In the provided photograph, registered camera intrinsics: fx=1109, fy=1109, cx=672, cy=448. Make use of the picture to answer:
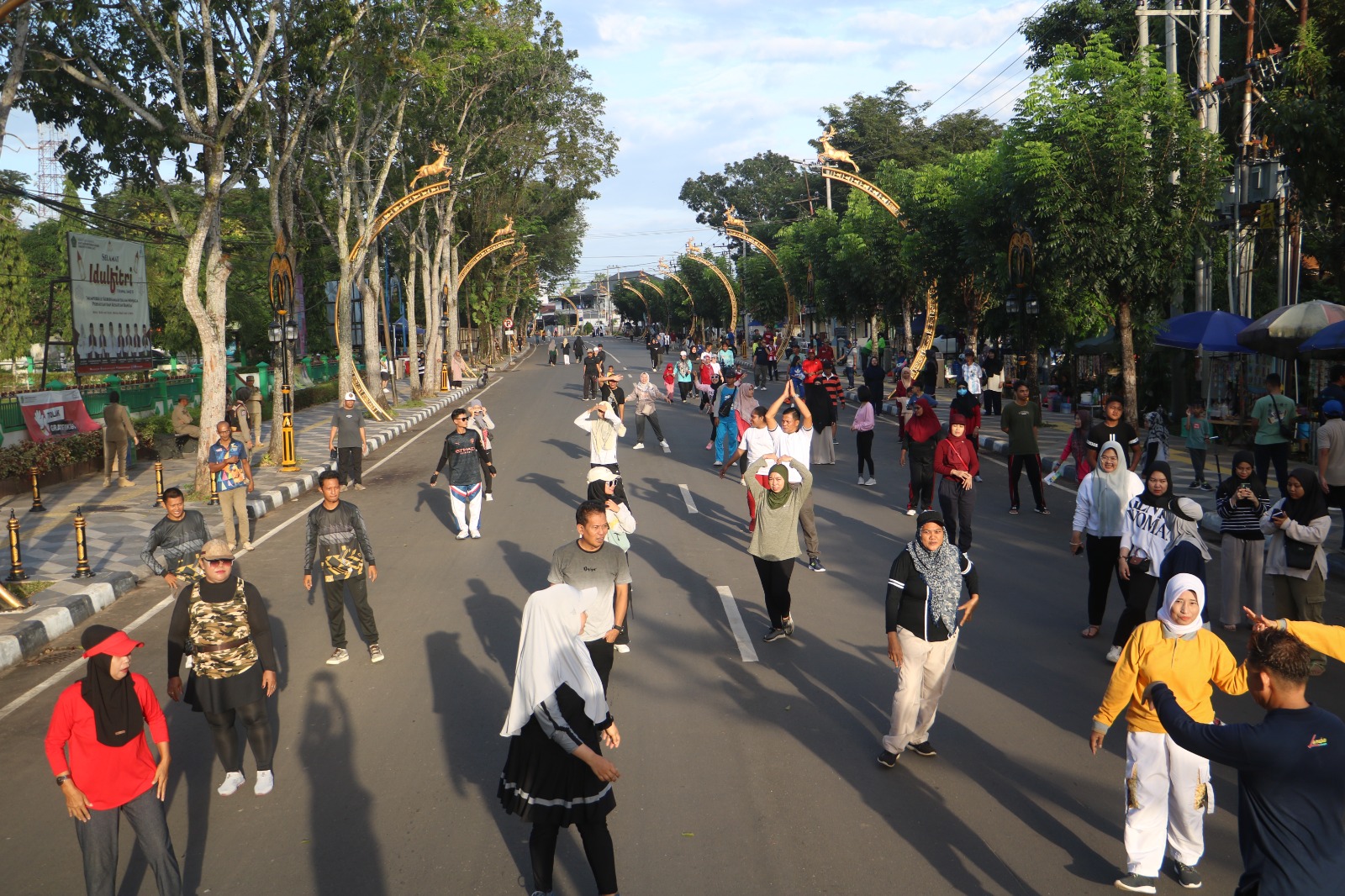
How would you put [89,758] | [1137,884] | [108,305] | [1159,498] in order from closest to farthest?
[89,758] < [1137,884] < [1159,498] < [108,305]

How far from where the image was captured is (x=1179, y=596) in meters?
4.89

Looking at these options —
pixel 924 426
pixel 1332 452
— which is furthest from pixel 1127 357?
pixel 1332 452

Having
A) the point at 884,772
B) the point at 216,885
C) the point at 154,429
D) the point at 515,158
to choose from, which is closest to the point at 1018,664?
the point at 884,772

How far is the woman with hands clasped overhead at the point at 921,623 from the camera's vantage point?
20.0 ft

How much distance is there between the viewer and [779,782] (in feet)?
19.8

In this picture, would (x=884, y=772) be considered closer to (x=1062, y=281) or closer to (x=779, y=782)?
(x=779, y=782)

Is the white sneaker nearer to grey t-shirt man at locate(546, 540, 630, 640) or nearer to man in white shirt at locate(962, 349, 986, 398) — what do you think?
grey t-shirt man at locate(546, 540, 630, 640)

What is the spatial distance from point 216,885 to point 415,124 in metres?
29.7

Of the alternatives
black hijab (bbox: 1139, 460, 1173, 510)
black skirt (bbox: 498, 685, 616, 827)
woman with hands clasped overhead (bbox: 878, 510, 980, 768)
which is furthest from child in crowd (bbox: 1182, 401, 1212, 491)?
black skirt (bbox: 498, 685, 616, 827)

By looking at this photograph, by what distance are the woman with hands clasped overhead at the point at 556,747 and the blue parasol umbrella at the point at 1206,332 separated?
54.4 ft

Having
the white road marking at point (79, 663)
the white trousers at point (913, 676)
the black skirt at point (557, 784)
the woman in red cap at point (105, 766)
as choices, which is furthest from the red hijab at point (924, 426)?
the woman in red cap at point (105, 766)

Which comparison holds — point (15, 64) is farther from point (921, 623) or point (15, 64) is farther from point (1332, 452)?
point (1332, 452)

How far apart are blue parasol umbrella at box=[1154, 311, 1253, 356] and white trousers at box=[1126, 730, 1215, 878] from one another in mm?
14993

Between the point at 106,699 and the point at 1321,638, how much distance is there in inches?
196
